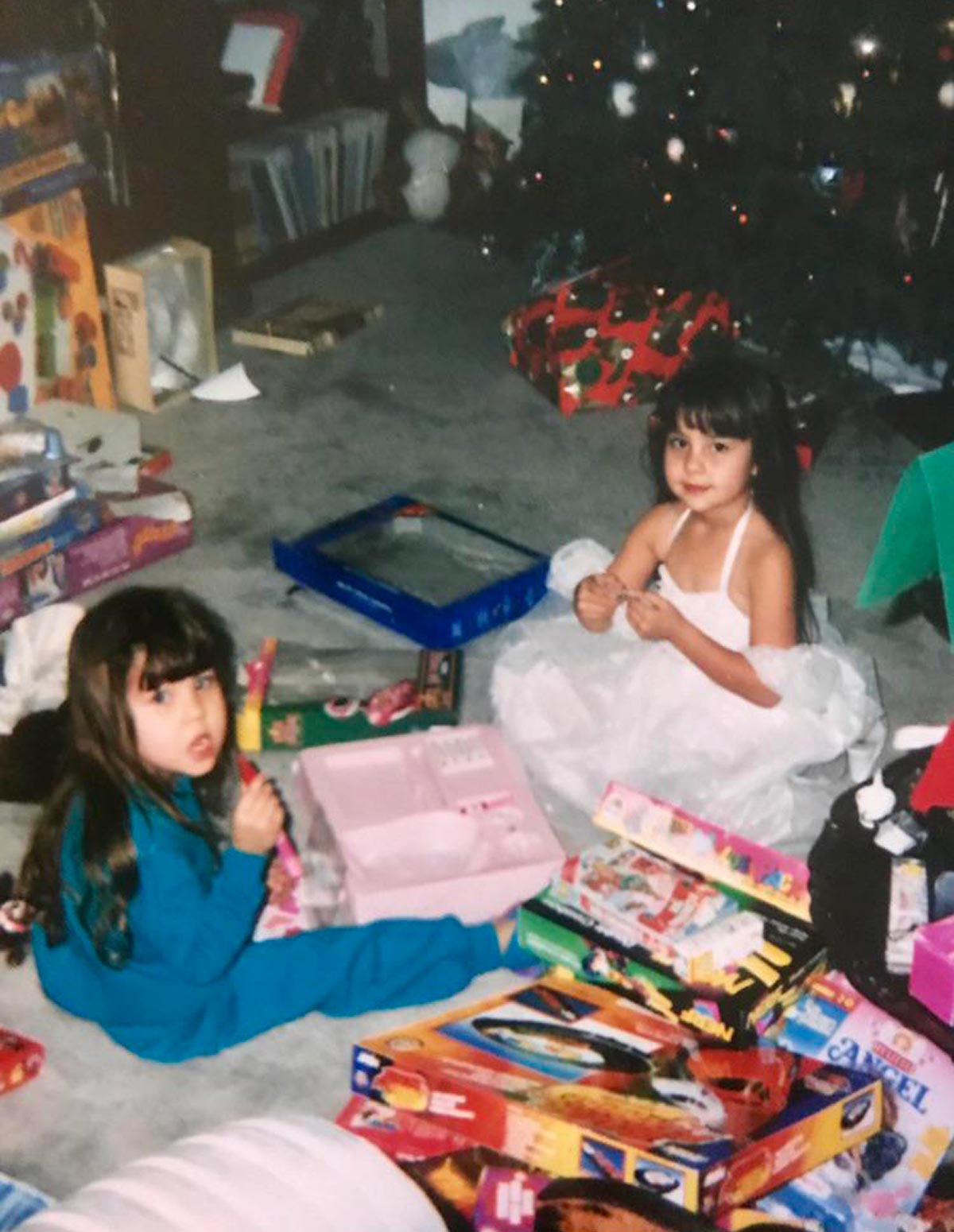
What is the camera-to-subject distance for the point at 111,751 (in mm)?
1858

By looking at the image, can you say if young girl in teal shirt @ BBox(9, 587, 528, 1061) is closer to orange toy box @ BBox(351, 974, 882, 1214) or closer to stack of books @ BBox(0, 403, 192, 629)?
orange toy box @ BBox(351, 974, 882, 1214)

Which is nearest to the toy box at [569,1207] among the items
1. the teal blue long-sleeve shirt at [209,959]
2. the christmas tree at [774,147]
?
the teal blue long-sleeve shirt at [209,959]

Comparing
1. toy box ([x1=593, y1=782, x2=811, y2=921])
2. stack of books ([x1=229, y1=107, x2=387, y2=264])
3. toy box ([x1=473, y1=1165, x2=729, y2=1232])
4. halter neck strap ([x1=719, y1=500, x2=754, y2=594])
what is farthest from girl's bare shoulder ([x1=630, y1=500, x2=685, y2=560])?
stack of books ([x1=229, y1=107, x2=387, y2=264])

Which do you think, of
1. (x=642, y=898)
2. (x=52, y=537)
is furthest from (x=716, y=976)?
(x=52, y=537)

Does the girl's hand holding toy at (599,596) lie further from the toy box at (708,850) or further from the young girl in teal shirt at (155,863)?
the young girl in teal shirt at (155,863)

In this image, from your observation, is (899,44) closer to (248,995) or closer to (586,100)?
(586,100)

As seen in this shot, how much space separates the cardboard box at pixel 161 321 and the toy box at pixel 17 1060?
2.14 meters

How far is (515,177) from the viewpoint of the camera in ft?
14.8

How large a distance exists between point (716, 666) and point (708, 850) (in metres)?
0.45

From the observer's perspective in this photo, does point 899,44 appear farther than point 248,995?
Yes

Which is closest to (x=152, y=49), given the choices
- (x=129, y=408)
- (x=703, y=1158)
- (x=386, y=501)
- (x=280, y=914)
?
(x=129, y=408)

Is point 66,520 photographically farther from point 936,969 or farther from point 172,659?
point 936,969

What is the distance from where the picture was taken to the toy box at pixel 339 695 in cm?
254

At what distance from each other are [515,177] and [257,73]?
791mm
